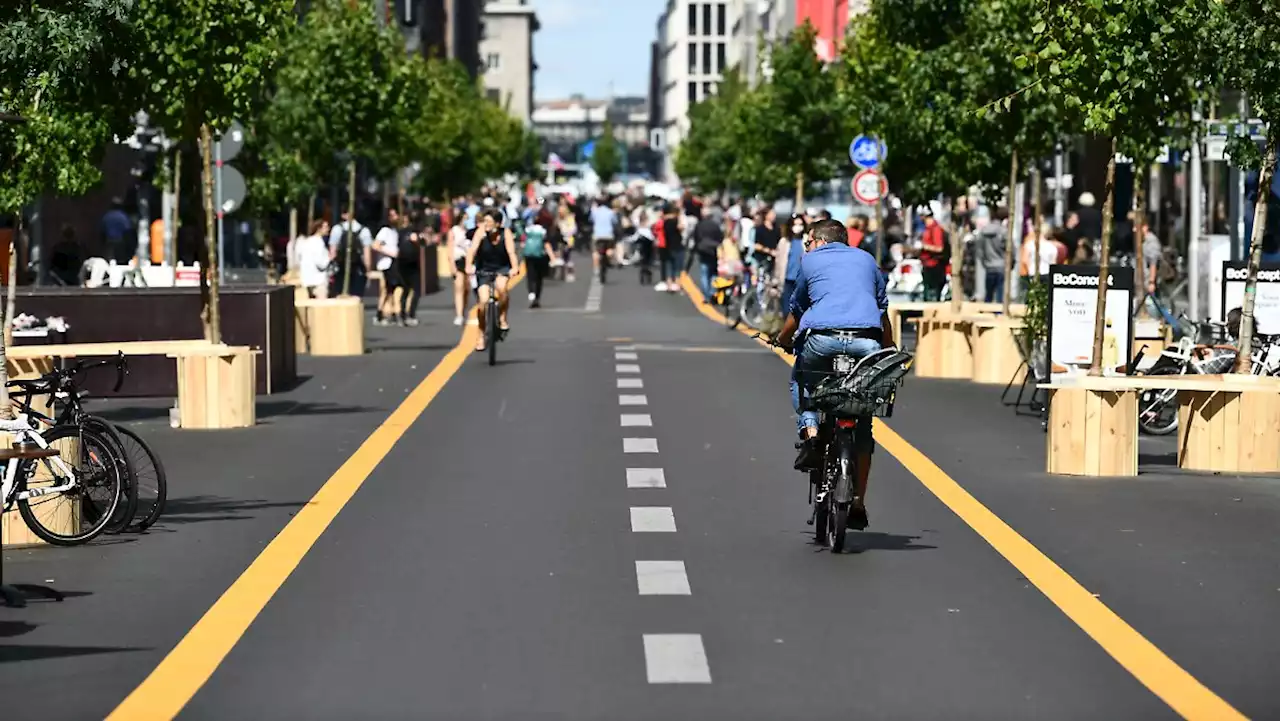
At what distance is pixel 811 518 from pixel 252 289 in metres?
12.1

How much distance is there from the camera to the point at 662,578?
423 inches

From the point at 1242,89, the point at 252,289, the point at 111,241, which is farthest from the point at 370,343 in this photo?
the point at 1242,89

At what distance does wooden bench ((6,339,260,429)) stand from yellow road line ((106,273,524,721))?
5.90 feet

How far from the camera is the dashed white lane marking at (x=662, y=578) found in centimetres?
1037

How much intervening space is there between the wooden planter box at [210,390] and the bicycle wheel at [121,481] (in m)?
7.00

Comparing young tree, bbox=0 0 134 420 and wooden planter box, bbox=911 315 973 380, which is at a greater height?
young tree, bbox=0 0 134 420

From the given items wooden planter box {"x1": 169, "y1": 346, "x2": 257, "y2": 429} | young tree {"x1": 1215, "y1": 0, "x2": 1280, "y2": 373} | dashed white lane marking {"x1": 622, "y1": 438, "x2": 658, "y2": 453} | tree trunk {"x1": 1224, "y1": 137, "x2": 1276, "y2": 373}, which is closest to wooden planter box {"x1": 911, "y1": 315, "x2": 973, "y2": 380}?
tree trunk {"x1": 1224, "y1": 137, "x2": 1276, "y2": 373}

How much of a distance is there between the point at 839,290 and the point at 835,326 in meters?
0.17

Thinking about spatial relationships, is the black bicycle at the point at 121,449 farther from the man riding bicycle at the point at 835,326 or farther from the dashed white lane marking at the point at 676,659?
the dashed white lane marking at the point at 676,659

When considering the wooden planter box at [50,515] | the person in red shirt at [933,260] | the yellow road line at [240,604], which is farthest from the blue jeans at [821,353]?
the person in red shirt at [933,260]

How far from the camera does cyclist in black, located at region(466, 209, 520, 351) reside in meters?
28.5

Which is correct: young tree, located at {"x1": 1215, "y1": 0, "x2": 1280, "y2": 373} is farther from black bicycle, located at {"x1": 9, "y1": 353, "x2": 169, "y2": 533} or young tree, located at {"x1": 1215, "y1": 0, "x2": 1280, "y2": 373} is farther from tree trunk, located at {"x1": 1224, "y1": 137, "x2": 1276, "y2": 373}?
black bicycle, located at {"x1": 9, "y1": 353, "x2": 169, "y2": 533}

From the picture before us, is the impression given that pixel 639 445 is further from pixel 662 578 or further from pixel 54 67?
pixel 662 578

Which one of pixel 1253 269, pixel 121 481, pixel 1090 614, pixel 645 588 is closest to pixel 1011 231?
pixel 1253 269
